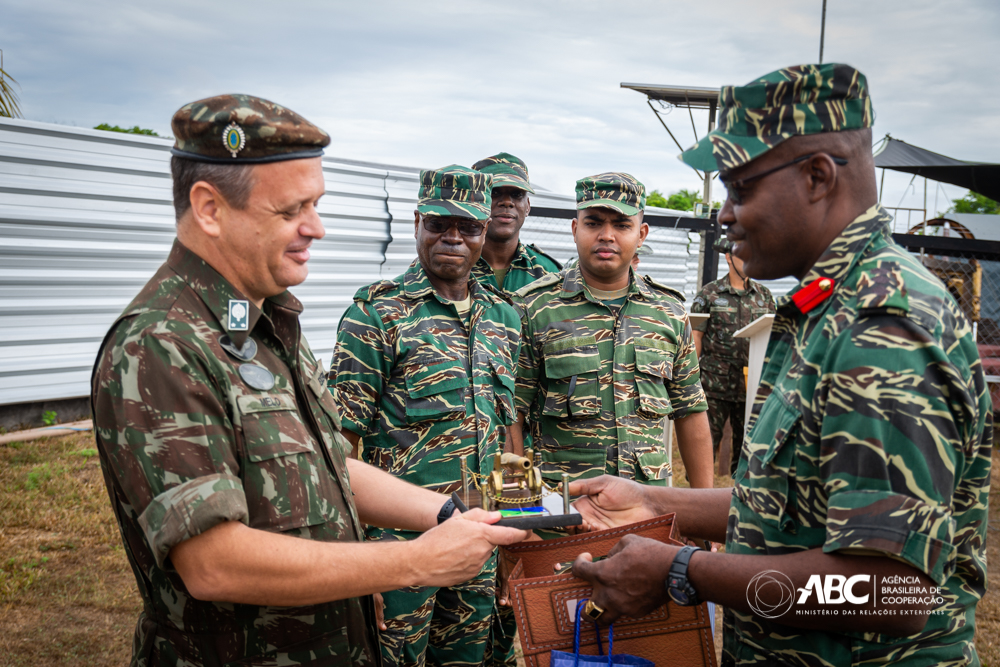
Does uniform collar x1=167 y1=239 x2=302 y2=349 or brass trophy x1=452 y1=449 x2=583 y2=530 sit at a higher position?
uniform collar x1=167 y1=239 x2=302 y2=349

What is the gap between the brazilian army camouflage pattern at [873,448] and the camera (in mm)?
1551

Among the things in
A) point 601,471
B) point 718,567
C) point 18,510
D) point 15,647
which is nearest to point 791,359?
point 718,567

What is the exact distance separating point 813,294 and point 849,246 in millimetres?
144

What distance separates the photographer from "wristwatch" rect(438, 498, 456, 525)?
2521mm

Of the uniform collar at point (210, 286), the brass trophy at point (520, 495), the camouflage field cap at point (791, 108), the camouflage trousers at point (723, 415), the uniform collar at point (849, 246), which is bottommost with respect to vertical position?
the camouflage trousers at point (723, 415)

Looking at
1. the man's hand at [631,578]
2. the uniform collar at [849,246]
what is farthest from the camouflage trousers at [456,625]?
the uniform collar at [849,246]

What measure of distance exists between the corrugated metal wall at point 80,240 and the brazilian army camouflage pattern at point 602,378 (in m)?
5.22

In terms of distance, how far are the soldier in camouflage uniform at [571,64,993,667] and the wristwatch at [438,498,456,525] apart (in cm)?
60

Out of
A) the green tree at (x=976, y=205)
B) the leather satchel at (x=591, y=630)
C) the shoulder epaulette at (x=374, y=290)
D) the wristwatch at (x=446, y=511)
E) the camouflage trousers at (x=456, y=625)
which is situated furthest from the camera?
the green tree at (x=976, y=205)

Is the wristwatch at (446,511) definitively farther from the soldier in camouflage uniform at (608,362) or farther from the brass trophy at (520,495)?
the soldier in camouflage uniform at (608,362)

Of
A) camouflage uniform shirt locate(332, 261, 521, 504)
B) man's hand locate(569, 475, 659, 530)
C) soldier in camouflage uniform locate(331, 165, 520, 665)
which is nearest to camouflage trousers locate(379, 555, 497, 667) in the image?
soldier in camouflage uniform locate(331, 165, 520, 665)

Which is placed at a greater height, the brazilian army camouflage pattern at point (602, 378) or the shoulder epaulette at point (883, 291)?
the shoulder epaulette at point (883, 291)

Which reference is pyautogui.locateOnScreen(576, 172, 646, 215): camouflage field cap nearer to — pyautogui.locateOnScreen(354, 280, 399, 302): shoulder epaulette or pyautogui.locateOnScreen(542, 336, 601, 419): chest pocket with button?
pyautogui.locateOnScreen(542, 336, 601, 419): chest pocket with button

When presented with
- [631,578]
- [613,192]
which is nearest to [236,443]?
[631,578]
